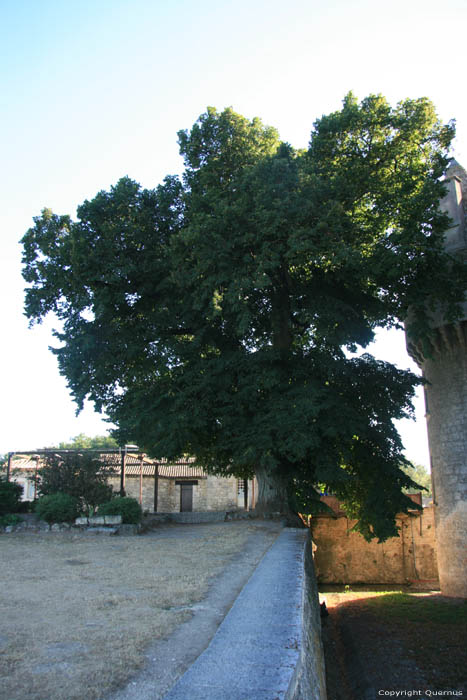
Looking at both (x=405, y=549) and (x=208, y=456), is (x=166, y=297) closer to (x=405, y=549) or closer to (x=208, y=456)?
(x=208, y=456)

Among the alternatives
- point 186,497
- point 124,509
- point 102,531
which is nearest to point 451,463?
point 124,509

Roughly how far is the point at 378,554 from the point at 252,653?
27.1m

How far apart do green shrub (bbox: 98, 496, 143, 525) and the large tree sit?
182 cm

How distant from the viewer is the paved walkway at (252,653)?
2859mm

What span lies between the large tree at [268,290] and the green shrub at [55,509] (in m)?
2.87

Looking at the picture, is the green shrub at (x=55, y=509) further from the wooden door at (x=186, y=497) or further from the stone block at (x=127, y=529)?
the wooden door at (x=186, y=497)

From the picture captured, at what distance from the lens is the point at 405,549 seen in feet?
89.5

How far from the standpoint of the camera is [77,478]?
17.1m

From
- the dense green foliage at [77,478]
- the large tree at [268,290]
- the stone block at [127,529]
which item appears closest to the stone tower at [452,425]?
the large tree at [268,290]

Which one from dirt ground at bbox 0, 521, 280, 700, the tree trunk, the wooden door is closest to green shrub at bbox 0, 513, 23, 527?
dirt ground at bbox 0, 521, 280, 700

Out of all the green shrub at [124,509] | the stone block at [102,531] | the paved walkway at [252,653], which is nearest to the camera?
the paved walkway at [252,653]

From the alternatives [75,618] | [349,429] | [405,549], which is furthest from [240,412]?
[405,549]

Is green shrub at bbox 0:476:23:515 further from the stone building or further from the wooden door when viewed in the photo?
the wooden door

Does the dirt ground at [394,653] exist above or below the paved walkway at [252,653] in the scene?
below
